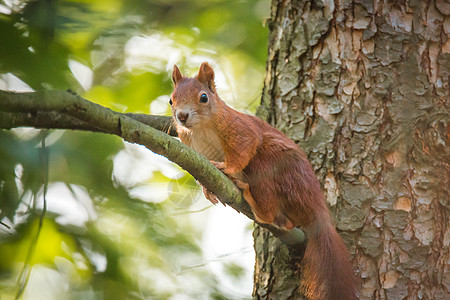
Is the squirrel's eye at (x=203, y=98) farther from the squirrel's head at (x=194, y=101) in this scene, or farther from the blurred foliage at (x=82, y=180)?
the blurred foliage at (x=82, y=180)

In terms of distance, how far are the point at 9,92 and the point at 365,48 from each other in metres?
2.07

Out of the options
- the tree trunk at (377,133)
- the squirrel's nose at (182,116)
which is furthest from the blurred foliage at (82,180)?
the tree trunk at (377,133)

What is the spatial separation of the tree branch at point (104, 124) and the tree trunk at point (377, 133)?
359 mm

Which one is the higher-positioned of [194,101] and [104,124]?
[104,124]

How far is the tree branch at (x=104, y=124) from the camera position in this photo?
715 mm

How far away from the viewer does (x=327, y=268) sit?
203cm

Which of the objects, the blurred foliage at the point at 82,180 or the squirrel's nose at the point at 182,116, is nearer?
the blurred foliage at the point at 82,180

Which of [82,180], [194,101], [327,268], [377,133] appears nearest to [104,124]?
[82,180]

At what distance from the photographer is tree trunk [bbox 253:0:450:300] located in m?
2.17

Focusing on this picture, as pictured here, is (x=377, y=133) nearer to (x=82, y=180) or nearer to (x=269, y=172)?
(x=269, y=172)

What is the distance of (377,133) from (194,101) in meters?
0.93

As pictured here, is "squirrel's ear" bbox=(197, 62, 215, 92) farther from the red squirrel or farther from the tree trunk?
the tree trunk

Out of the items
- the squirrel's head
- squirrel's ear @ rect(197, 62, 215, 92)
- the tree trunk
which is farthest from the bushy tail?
squirrel's ear @ rect(197, 62, 215, 92)

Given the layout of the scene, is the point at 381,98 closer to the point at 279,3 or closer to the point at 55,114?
the point at 279,3
